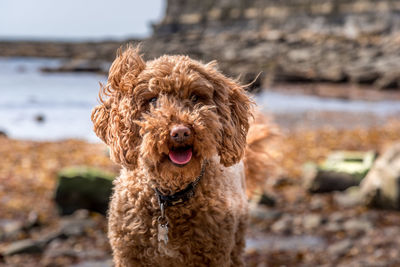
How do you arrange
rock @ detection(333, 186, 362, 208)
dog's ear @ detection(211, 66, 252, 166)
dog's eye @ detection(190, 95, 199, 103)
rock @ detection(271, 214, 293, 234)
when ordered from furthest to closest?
rock @ detection(333, 186, 362, 208)
rock @ detection(271, 214, 293, 234)
dog's ear @ detection(211, 66, 252, 166)
dog's eye @ detection(190, 95, 199, 103)

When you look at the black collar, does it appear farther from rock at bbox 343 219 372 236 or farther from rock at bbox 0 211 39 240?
rock at bbox 0 211 39 240

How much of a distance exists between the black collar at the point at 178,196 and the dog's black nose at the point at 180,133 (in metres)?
0.47

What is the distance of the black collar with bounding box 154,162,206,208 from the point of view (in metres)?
3.09

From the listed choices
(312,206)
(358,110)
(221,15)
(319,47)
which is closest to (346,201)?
(312,206)

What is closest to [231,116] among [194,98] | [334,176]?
[194,98]

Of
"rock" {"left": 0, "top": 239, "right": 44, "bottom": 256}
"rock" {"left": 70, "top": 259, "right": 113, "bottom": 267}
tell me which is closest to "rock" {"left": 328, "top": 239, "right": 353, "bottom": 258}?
"rock" {"left": 70, "top": 259, "right": 113, "bottom": 267}

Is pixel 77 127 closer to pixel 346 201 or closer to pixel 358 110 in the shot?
pixel 346 201

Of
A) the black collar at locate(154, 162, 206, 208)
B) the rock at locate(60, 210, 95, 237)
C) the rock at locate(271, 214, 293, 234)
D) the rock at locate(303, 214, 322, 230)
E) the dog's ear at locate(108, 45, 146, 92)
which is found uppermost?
the dog's ear at locate(108, 45, 146, 92)

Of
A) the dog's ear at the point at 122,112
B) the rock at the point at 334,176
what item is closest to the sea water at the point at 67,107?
the rock at the point at 334,176

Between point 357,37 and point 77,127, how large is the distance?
40874 millimetres

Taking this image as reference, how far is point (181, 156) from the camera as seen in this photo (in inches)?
109

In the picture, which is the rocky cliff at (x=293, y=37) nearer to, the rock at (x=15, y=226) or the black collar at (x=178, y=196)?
the rock at (x=15, y=226)

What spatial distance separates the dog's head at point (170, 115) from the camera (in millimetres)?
2742

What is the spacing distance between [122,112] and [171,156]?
0.48 m
